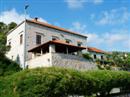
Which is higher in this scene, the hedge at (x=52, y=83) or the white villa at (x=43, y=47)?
the white villa at (x=43, y=47)

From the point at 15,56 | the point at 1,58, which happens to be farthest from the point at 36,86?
the point at 15,56

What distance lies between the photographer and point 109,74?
22.9 meters

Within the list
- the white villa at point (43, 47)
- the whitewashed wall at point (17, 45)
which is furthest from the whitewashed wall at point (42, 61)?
the whitewashed wall at point (17, 45)

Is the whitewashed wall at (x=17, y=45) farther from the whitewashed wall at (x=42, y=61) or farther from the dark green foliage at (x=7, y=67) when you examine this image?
the whitewashed wall at (x=42, y=61)

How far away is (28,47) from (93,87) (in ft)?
53.1

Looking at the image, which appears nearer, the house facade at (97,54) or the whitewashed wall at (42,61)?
the whitewashed wall at (42,61)

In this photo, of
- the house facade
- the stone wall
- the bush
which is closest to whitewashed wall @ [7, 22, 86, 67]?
the stone wall

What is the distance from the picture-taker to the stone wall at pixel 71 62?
92.4 feet

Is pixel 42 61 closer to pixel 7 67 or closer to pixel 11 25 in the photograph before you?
pixel 7 67

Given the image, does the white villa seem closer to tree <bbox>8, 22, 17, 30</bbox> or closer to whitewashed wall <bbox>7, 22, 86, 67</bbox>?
whitewashed wall <bbox>7, 22, 86, 67</bbox>

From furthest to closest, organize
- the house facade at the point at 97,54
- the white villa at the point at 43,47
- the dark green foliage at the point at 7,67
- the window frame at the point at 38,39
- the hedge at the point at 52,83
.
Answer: the house facade at the point at 97,54
the window frame at the point at 38,39
the white villa at the point at 43,47
the dark green foliage at the point at 7,67
the hedge at the point at 52,83

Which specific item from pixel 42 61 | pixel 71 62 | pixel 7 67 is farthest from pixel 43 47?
pixel 7 67

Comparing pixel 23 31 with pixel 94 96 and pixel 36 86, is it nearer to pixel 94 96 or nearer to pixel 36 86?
Result: pixel 94 96

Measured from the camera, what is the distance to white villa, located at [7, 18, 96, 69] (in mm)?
28906
